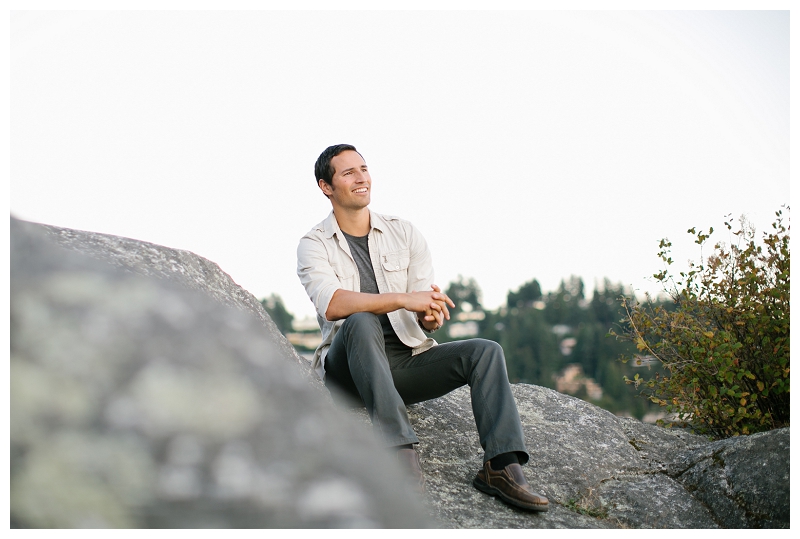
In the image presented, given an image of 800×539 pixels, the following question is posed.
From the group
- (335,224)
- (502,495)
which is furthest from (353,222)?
(502,495)

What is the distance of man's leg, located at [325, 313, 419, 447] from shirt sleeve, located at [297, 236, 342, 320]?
199 mm

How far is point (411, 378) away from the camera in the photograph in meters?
3.30

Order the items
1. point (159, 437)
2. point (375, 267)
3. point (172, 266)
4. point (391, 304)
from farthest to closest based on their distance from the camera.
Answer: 1. point (375, 267)
2. point (391, 304)
3. point (172, 266)
4. point (159, 437)

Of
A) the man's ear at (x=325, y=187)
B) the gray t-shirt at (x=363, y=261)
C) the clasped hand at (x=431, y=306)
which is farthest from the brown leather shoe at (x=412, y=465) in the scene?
the man's ear at (x=325, y=187)

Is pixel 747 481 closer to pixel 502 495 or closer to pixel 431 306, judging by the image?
pixel 502 495

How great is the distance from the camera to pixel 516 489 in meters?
2.72

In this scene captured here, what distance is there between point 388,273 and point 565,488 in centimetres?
143

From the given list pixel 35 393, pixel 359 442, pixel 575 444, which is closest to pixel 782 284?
pixel 575 444

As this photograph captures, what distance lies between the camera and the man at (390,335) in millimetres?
2809

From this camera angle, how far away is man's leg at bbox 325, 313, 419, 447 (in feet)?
9.17

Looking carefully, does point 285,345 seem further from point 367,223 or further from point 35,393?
point 35,393

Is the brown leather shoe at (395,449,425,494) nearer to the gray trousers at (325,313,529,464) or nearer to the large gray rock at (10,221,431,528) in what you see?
the gray trousers at (325,313,529,464)

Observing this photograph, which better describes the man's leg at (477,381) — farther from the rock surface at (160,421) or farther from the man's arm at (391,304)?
the rock surface at (160,421)

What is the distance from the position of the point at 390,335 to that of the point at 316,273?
1.66 ft
